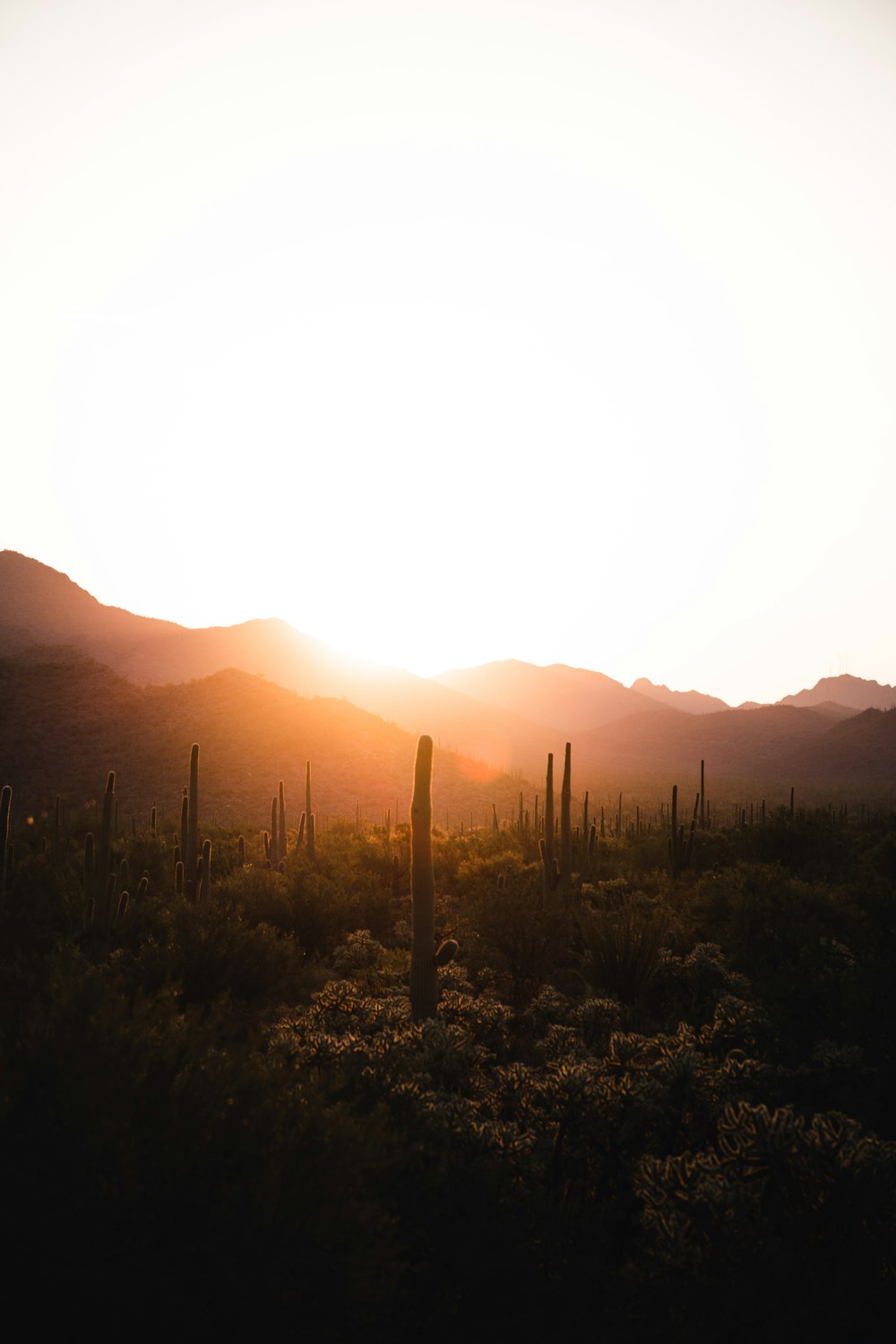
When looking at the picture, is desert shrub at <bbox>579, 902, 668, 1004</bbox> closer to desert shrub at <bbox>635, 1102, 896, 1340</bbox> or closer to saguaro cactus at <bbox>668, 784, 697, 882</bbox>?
desert shrub at <bbox>635, 1102, 896, 1340</bbox>

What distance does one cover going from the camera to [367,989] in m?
10.3

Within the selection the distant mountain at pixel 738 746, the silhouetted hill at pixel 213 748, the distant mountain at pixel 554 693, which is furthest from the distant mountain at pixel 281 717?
the distant mountain at pixel 554 693

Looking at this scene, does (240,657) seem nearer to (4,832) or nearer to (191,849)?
(191,849)

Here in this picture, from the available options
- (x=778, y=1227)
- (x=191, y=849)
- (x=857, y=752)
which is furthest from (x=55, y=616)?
(x=778, y=1227)

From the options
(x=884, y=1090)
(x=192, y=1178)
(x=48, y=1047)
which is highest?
(x=48, y=1047)

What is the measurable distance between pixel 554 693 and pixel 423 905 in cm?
15564

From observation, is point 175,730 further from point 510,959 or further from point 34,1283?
point 34,1283

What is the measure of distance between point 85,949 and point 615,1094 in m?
9.36

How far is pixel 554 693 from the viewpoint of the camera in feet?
535

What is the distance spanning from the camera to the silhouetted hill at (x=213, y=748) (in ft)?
137

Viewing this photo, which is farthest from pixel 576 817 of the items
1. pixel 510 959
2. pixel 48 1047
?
pixel 48 1047

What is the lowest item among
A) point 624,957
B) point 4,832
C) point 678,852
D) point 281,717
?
point 678,852

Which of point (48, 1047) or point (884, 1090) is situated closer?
point (48, 1047)

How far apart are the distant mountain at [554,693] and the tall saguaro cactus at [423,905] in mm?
134207
